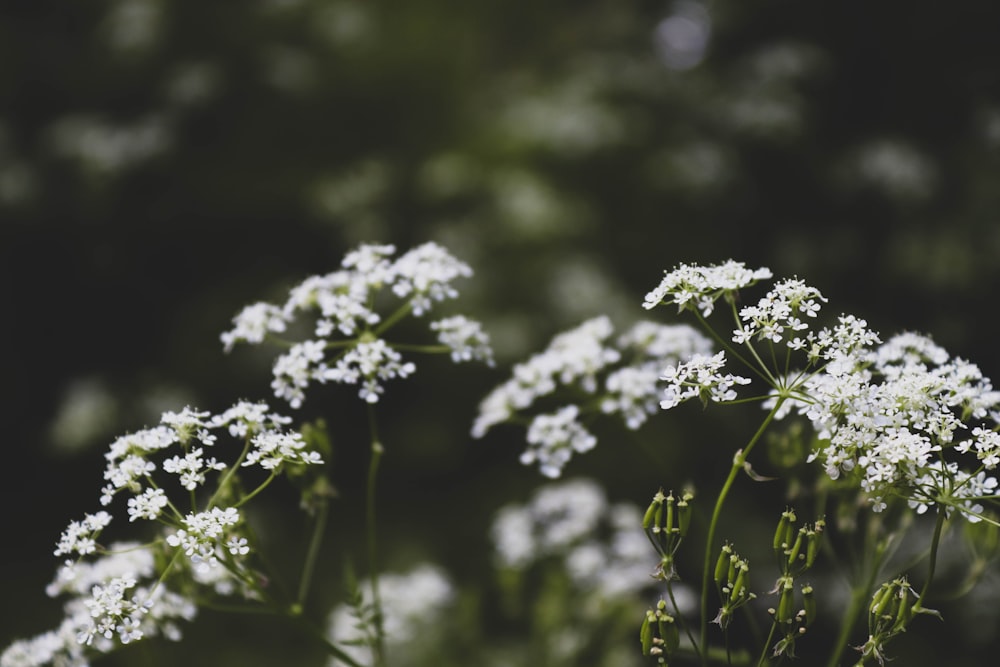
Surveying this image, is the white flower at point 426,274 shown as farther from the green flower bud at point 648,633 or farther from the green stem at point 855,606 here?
the green stem at point 855,606

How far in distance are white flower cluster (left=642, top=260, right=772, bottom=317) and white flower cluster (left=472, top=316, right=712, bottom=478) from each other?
19.0 inches

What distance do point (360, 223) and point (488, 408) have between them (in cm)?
331

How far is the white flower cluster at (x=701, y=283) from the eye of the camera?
1.86m

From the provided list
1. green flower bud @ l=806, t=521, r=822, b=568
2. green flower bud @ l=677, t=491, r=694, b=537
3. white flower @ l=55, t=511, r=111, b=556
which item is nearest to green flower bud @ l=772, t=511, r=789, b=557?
green flower bud @ l=806, t=521, r=822, b=568

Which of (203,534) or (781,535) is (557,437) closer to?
(781,535)

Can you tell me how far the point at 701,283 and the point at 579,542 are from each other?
1.81m

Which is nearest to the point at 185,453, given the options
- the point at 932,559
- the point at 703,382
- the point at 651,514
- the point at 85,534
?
the point at 85,534

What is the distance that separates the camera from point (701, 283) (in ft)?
6.13

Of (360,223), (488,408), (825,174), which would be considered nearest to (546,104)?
(360,223)

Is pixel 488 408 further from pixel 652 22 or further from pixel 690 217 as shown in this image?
pixel 652 22

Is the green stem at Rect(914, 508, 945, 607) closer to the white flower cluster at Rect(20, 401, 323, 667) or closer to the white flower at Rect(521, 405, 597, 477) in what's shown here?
the white flower at Rect(521, 405, 597, 477)

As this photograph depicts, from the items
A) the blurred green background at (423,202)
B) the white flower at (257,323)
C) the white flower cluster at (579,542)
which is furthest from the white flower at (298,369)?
the blurred green background at (423,202)

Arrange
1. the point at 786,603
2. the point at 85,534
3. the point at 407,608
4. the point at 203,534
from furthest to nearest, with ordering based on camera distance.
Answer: the point at 407,608 < the point at 85,534 < the point at 203,534 < the point at 786,603

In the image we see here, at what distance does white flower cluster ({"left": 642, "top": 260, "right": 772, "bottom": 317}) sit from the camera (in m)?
1.86
